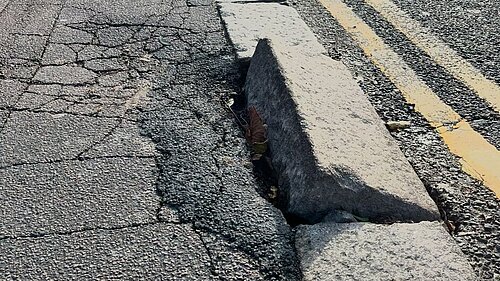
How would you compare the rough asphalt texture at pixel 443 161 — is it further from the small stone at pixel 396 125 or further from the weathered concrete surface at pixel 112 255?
the weathered concrete surface at pixel 112 255

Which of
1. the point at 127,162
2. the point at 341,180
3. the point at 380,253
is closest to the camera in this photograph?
the point at 380,253

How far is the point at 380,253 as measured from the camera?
2.01 meters

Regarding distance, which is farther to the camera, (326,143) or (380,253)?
(326,143)

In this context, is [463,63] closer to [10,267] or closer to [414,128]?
[414,128]

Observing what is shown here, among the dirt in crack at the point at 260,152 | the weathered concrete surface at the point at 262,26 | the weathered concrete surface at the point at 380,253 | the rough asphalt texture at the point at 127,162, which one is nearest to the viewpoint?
the weathered concrete surface at the point at 380,253

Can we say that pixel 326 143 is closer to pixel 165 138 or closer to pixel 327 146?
pixel 327 146

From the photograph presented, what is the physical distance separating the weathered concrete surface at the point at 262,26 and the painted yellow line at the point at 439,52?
611mm

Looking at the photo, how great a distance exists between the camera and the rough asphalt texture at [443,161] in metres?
2.14

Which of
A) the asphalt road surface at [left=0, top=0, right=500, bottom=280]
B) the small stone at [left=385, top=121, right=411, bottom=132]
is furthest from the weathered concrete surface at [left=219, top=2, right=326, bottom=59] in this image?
the small stone at [left=385, top=121, right=411, bottom=132]

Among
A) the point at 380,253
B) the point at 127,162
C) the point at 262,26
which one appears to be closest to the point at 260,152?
the point at 127,162

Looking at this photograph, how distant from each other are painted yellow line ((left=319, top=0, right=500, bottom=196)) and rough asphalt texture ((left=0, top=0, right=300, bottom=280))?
804mm

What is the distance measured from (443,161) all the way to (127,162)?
1209mm

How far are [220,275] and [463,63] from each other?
2.13 metres

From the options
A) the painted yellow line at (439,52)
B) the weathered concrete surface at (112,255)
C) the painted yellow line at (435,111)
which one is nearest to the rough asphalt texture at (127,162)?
the weathered concrete surface at (112,255)
